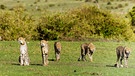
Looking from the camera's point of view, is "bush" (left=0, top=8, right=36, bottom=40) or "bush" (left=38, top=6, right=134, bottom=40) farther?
"bush" (left=38, top=6, right=134, bottom=40)

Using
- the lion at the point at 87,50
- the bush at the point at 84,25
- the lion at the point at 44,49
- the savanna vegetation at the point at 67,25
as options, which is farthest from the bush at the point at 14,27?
the lion at the point at 44,49

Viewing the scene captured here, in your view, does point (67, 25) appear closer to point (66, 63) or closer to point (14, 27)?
point (14, 27)

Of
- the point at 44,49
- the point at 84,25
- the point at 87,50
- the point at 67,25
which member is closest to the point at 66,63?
the point at 87,50

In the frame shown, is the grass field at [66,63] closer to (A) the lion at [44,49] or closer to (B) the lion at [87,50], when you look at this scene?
(A) the lion at [44,49]

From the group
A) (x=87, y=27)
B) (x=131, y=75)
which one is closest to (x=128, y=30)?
(x=87, y=27)

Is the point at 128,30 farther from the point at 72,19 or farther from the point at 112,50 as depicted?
the point at 112,50

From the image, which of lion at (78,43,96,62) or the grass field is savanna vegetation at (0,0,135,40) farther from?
lion at (78,43,96,62)

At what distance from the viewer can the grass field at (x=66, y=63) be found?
2420 cm

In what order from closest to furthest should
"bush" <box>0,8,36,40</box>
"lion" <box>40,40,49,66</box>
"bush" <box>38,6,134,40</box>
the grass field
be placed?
the grass field, "lion" <box>40,40,49,66</box>, "bush" <box>0,8,36,40</box>, "bush" <box>38,6,134,40</box>

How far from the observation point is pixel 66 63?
3083 centimetres

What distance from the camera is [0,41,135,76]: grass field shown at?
2420 centimetres

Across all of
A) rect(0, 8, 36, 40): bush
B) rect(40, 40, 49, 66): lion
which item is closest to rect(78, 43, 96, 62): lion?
rect(40, 40, 49, 66): lion

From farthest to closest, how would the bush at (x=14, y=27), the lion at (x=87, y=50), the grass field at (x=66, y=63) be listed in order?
the bush at (x=14, y=27) → the lion at (x=87, y=50) → the grass field at (x=66, y=63)

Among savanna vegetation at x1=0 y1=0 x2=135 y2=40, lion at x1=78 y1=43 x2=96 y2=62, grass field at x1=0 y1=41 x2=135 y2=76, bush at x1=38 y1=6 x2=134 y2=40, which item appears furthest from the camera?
bush at x1=38 y1=6 x2=134 y2=40
